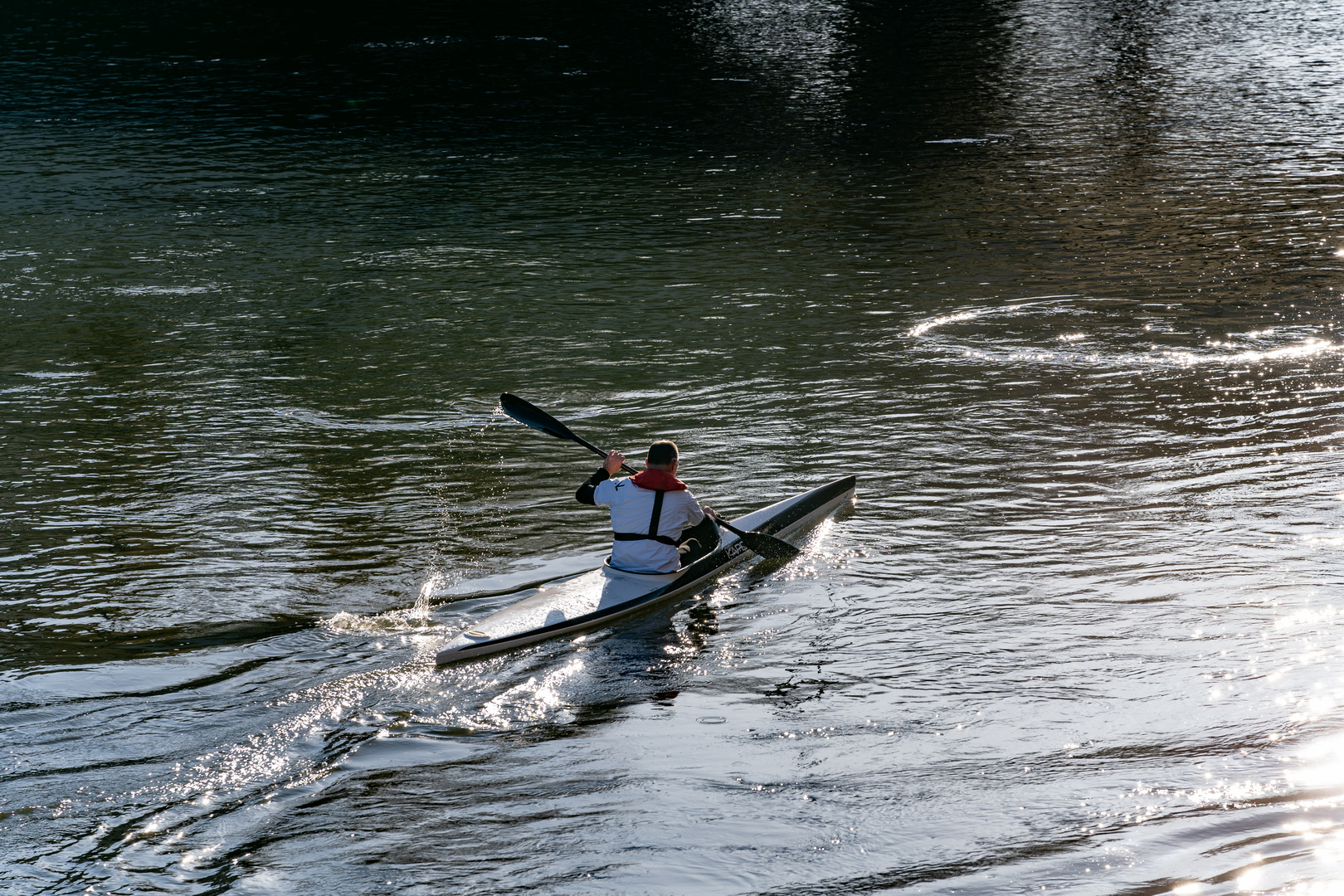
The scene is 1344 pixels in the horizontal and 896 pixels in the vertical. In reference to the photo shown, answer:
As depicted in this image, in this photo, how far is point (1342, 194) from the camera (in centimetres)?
2569

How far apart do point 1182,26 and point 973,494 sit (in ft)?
141

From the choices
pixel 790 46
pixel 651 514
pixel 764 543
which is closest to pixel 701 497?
pixel 764 543

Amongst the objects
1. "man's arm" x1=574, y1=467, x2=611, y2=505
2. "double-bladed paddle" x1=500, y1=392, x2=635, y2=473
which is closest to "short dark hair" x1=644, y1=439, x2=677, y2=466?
"man's arm" x1=574, y1=467, x2=611, y2=505

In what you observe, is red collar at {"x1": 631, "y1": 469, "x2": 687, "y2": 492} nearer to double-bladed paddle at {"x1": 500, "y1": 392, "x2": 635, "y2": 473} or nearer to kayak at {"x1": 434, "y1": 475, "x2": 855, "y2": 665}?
kayak at {"x1": 434, "y1": 475, "x2": 855, "y2": 665}

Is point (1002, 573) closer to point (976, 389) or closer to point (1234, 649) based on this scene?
point (1234, 649)

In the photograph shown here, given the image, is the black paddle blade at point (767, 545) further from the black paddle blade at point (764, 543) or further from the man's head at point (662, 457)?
the man's head at point (662, 457)

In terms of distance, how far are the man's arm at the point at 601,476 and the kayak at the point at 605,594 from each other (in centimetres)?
58

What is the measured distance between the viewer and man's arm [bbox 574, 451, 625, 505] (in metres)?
10.7

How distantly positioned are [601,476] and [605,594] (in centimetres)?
122

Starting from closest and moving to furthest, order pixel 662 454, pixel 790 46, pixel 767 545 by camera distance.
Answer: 1. pixel 662 454
2. pixel 767 545
3. pixel 790 46

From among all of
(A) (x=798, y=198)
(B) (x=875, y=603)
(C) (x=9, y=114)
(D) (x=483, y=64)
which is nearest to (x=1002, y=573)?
(B) (x=875, y=603)

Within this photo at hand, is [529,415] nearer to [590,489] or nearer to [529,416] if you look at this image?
[529,416]

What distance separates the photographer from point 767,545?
11.2 m

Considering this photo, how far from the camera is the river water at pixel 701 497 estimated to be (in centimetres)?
716
